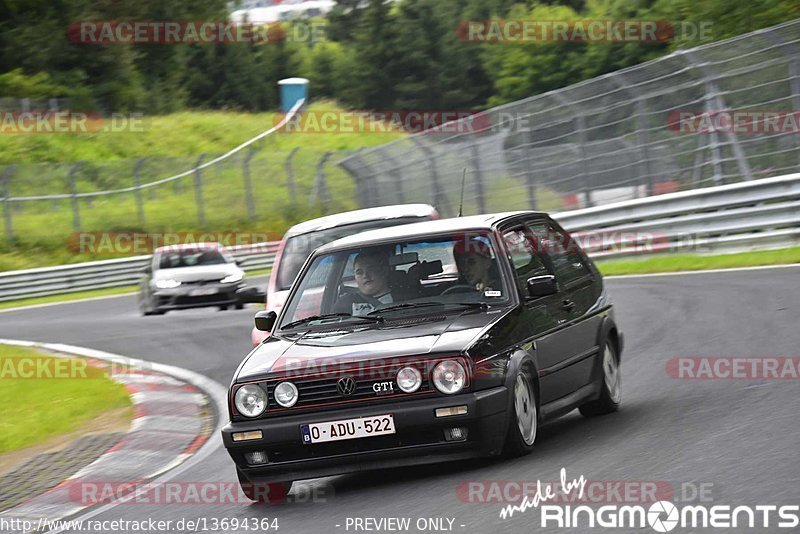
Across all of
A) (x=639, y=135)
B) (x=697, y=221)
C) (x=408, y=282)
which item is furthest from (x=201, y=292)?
(x=408, y=282)

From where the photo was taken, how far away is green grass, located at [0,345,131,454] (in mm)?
11531

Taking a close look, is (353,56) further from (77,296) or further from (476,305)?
(476,305)

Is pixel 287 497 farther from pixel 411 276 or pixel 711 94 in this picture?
pixel 711 94

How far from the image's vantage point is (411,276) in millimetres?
8031

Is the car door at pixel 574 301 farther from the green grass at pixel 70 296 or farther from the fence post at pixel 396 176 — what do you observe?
the green grass at pixel 70 296

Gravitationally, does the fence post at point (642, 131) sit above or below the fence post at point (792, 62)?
below

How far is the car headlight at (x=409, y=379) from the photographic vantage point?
695 cm

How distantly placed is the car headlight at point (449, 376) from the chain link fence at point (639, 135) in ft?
43.4

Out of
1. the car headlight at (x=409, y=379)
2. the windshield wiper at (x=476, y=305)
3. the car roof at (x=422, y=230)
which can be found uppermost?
the car roof at (x=422, y=230)

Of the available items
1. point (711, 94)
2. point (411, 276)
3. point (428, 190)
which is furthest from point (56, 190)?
point (411, 276)

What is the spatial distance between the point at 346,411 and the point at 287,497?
78 centimetres

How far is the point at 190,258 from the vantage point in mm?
25469

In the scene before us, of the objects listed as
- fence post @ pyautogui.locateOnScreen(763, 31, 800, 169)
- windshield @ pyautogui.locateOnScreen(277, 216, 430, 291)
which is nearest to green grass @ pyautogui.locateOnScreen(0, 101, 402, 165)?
fence post @ pyautogui.locateOnScreen(763, 31, 800, 169)

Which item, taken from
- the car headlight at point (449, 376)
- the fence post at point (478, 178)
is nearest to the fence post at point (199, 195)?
the fence post at point (478, 178)
